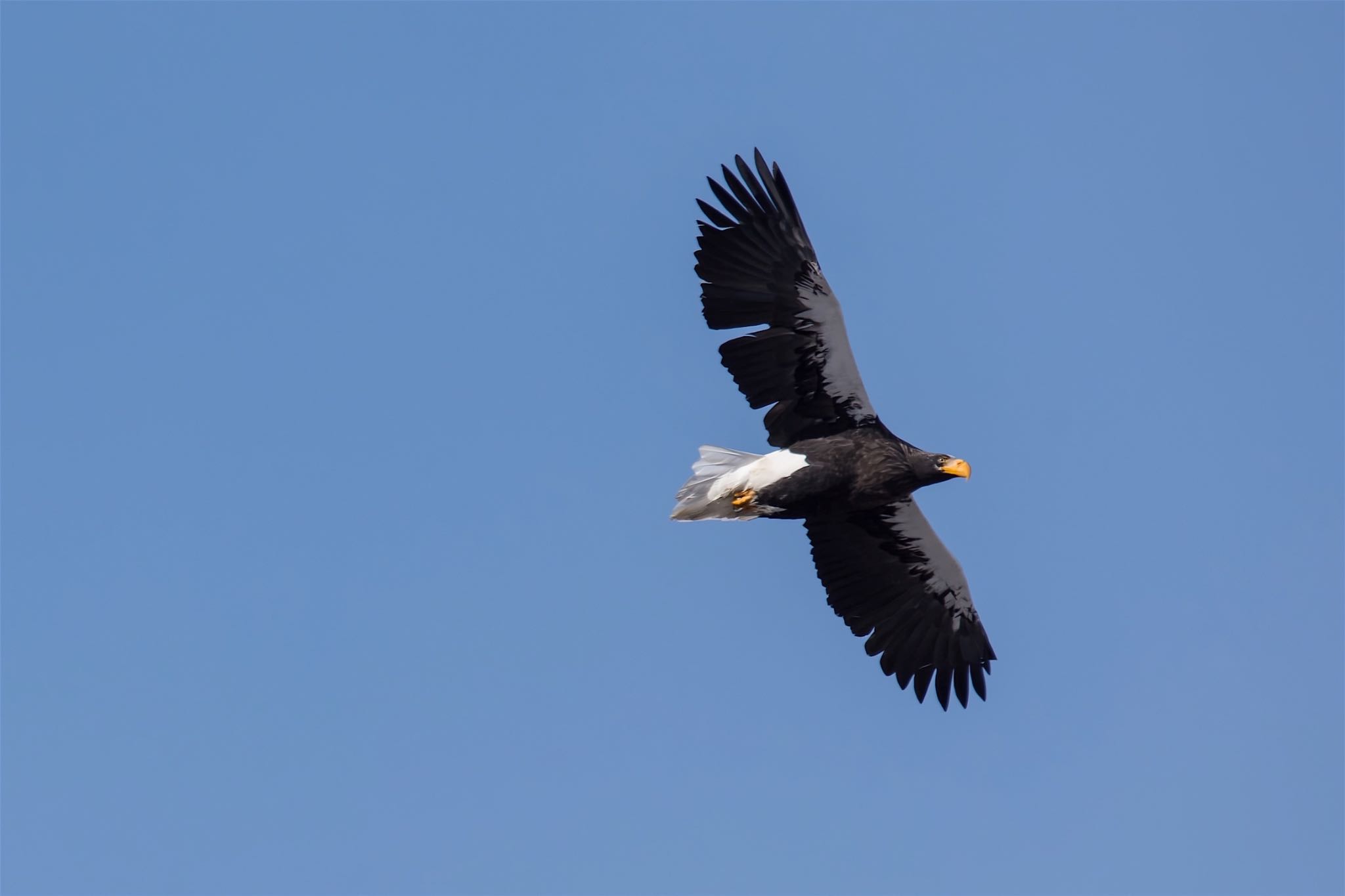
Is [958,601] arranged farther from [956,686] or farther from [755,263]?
[755,263]

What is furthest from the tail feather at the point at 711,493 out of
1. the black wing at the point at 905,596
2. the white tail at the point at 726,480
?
the black wing at the point at 905,596

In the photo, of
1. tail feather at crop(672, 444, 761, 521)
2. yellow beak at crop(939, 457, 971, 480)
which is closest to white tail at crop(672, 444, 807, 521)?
tail feather at crop(672, 444, 761, 521)

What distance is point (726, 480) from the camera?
16406mm

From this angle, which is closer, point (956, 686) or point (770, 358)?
point (770, 358)

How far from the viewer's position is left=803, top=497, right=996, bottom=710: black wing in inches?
692

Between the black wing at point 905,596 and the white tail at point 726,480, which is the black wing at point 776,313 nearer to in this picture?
the white tail at point 726,480

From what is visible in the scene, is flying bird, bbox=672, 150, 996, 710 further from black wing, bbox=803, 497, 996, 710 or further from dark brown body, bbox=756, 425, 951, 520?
black wing, bbox=803, 497, 996, 710

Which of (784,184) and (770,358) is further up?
(784,184)

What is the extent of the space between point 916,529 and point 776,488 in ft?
6.06

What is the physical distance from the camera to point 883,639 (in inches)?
706

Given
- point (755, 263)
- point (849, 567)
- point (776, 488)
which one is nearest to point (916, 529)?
point (849, 567)

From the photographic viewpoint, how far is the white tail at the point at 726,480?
16328mm

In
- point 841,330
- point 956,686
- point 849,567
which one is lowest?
point 956,686

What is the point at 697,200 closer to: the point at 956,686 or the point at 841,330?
the point at 841,330
